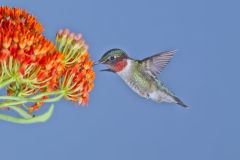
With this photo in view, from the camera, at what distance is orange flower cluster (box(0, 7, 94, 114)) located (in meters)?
1.64

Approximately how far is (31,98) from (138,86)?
0.76 meters

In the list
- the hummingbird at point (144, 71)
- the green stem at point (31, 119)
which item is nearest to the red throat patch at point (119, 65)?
the hummingbird at point (144, 71)

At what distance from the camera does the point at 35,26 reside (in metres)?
1.83

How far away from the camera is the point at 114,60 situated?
229 cm

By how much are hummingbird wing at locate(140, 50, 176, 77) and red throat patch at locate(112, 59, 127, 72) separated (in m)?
0.26

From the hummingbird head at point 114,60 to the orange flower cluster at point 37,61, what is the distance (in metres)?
0.25

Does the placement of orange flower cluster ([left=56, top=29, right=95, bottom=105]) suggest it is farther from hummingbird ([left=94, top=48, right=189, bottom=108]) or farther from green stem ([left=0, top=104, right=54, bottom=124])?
hummingbird ([left=94, top=48, right=189, bottom=108])

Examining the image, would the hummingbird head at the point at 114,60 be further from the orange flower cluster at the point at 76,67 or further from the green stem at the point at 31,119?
the green stem at the point at 31,119

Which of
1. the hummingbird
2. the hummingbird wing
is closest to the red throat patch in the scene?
the hummingbird

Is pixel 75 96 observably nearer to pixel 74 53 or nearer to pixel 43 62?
pixel 74 53

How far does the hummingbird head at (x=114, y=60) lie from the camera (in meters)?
2.25

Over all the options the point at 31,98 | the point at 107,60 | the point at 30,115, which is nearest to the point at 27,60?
the point at 31,98

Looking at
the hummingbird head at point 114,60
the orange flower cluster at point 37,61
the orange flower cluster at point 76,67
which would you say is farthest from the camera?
the hummingbird head at point 114,60

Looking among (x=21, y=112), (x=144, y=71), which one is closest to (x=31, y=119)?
(x=21, y=112)
